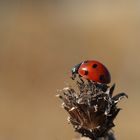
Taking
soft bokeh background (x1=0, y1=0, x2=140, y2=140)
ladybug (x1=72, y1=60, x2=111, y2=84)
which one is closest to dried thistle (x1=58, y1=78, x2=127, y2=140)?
ladybug (x1=72, y1=60, x2=111, y2=84)

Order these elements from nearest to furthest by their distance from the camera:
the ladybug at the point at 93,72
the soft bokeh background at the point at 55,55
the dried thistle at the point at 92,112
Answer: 1. the dried thistle at the point at 92,112
2. the ladybug at the point at 93,72
3. the soft bokeh background at the point at 55,55

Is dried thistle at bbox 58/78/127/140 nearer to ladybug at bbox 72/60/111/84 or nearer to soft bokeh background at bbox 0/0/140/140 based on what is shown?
ladybug at bbox 72/60/111/84

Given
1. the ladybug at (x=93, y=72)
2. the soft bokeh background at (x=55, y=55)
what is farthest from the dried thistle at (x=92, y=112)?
the soft bokeh background at (x=55, y=55)

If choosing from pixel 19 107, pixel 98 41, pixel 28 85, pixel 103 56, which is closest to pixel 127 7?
pixel 98 41

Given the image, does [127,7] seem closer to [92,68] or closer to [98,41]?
[98,41]

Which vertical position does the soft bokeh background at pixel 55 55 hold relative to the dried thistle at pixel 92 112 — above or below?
above

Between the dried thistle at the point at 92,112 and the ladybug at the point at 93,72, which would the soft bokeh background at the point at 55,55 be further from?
the dried thistle at the point at 92,112

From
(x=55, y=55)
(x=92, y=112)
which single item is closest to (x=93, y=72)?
(x=92, y=112)
